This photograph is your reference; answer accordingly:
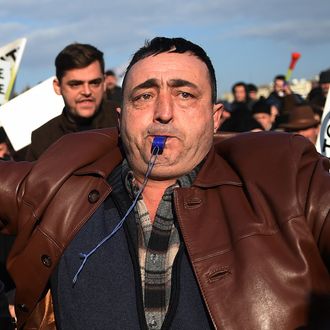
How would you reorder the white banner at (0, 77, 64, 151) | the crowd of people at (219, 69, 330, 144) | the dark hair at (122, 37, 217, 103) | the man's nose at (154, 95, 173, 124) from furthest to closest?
the crowd of people at (219, 69, 330, 144), the white banner at (0, 77, 64, 151), the dark hair at (122, 37, 217, 103), the man's nose at (154, 95, 173, 124)

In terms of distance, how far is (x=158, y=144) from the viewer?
2.37 m

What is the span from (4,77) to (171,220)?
5.47 meters

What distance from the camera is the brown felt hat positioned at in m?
5.88

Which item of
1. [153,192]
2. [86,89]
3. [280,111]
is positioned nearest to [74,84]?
[86,89]

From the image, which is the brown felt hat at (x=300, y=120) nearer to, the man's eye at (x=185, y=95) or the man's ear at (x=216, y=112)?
the man's ear at (x=216, y=112)

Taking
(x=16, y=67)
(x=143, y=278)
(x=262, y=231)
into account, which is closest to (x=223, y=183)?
(x=262, y=231)

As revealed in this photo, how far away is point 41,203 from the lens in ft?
8.16

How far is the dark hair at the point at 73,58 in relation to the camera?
185 inches

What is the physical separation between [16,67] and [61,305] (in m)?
5.46

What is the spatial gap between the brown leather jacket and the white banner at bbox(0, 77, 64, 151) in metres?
3.01

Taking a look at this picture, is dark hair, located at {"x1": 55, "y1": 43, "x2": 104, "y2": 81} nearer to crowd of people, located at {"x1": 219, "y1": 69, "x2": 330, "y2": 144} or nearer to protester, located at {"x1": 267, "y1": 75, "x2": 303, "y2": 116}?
crowd of people, located at {"x1": 219, "y1": 69, "x2": 330, "y2": 144}

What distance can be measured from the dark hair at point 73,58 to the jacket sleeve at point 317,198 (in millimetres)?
2671

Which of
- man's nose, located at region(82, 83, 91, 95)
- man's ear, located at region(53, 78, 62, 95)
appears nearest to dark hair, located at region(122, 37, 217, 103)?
man's nose, located at region(82, 83, 91, 95)

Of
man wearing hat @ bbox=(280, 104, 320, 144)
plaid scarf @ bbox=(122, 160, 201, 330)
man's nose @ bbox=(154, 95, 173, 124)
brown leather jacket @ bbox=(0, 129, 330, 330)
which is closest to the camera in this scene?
brown leather jacket @ bbox=(0, 129, 330, 330)
